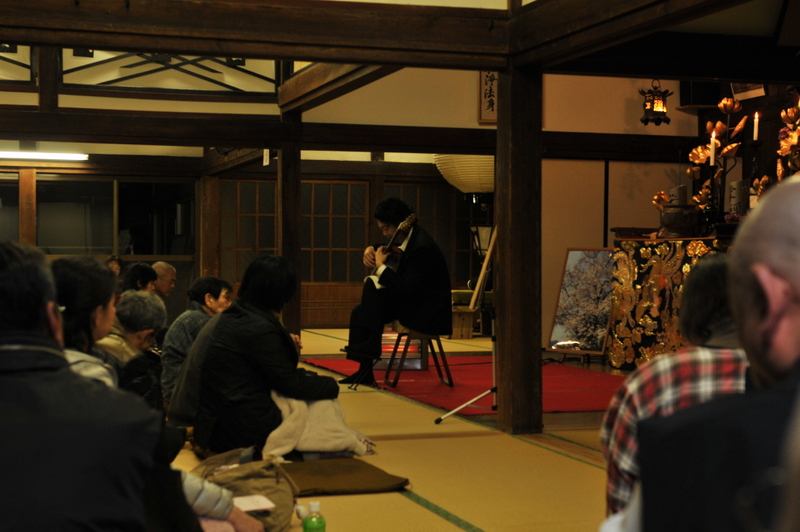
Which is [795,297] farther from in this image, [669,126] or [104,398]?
[669,126]

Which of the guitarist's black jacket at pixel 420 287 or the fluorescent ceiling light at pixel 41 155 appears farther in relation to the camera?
the fluorescent ceiling light at pixel 41 155

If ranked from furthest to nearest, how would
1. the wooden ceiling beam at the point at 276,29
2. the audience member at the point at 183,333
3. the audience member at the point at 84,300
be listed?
the audience member at the point at 183,333 < the wooden ceiling beam at the point at 276,29 < the audience member at the point at 84,300

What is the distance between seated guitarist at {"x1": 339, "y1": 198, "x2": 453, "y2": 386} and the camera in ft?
18.8

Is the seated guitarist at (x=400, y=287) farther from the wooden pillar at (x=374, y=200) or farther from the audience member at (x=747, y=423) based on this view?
the wooden pillar at (x=374, y=200)

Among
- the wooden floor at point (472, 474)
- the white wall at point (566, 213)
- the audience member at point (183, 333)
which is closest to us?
the wooden floor at point (472, 474)

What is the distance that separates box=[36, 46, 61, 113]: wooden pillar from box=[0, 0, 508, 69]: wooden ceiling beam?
3.13 metres

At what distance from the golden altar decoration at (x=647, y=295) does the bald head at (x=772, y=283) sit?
5012 mm

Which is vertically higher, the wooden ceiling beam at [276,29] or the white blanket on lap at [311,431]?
the wooden ceiling beam at [276,29]

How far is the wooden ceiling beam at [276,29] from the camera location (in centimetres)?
395

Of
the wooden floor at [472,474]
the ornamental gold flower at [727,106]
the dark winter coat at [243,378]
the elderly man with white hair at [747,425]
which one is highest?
the ornamental gold flower at [727,106]

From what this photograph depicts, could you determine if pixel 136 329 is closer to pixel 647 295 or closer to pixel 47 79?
pixel 647 295

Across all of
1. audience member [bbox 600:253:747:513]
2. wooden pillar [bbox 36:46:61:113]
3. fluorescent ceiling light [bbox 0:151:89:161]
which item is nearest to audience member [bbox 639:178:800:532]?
audience member [bbox 600:253:747:513]

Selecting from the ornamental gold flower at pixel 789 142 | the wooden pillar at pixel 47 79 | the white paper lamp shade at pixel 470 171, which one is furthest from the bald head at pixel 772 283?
the white paper lamp shade at pixel 470 171

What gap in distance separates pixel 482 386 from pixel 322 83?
2295 millimetres
